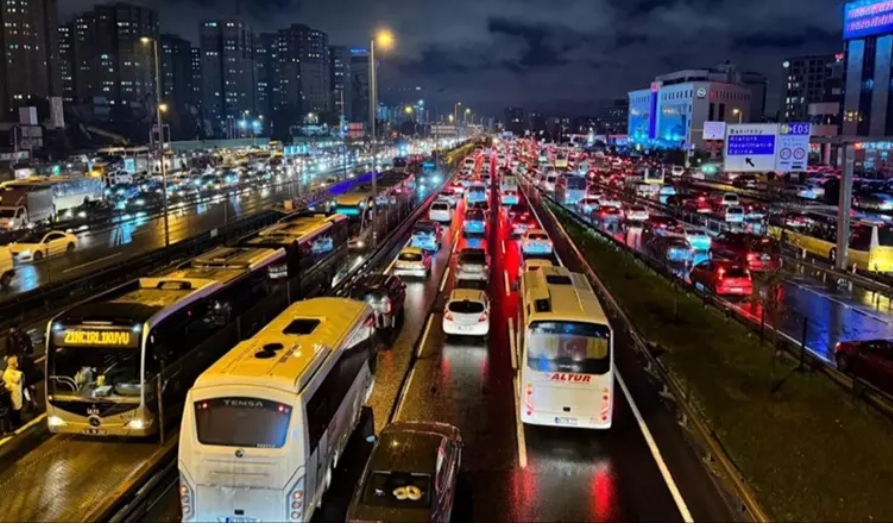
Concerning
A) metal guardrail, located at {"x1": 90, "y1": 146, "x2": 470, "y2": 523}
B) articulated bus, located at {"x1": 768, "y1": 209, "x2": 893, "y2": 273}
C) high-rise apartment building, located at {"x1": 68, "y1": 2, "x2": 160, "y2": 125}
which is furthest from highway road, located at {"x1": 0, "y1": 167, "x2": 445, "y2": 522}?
high-rise apartment building, located at {"x1": 68, "y1": 2, "x2": 160, "y2": 125}

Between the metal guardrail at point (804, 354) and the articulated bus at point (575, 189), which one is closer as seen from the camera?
the metal guardrail at point (804, 354)

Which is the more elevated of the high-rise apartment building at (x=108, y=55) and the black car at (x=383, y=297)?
the high-rise apartment building at (x=108, y=55)

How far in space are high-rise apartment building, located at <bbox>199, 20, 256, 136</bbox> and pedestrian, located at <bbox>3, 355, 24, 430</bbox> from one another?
176992mm

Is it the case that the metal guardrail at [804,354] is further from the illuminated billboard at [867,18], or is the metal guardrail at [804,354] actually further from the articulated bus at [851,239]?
the illuminated billboard at [867,18]

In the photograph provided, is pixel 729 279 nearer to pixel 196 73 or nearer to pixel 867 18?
pixel 867 18

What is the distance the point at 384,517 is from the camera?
946cm

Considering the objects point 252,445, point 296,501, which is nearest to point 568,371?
point 296,501

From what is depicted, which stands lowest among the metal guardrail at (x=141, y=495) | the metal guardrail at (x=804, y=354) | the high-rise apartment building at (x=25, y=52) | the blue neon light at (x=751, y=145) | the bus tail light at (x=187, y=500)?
the metal guardrail at (x=141, y=495)

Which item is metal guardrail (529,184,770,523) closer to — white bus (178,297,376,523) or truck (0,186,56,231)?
white bus (178,297,376,523)

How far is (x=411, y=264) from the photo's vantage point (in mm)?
32875

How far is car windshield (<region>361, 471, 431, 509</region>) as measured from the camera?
972 cm

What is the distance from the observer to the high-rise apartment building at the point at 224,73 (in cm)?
18400

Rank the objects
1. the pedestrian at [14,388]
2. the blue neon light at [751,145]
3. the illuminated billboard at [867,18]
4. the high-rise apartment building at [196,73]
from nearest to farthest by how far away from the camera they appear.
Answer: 1. the pedestrian at [14,388]
2. the blue neon light at [751,145]
3. the illuminated billboard at [867,18]
4. the high-rise apartment building at [196,73]

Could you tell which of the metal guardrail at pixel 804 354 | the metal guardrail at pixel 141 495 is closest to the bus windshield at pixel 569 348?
the metal guardrail at pixel 804 354
